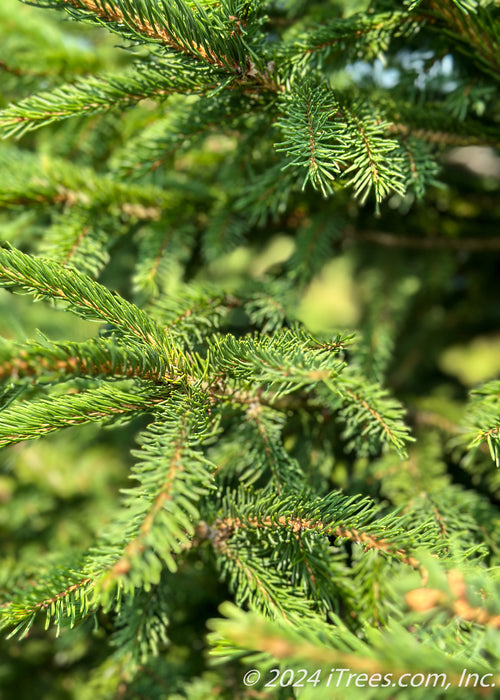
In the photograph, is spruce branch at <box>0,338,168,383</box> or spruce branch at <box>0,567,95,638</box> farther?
spruce branch at <box>0,567,95,638</box>

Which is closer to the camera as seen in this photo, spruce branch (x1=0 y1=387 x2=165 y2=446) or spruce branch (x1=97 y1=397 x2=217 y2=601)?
spruce branch (x1=97 y1=397 x2=217 y2=601)

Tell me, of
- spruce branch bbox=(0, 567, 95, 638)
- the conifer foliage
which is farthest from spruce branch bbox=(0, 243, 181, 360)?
spruce branch bbox=(0, 567, 95, 638)

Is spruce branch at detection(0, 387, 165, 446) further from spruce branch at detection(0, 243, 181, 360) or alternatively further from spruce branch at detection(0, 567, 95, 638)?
spruce branch at detection(0, 567, 95, 638)

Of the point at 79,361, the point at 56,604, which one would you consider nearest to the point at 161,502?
the point at 79,361

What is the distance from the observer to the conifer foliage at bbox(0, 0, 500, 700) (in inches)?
16.5

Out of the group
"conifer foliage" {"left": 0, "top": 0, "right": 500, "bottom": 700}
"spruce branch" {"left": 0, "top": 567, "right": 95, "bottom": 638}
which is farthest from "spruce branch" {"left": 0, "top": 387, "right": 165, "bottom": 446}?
"spruce branch" {"left": 0, "top": 567, "right": 95, "bottom": 638}

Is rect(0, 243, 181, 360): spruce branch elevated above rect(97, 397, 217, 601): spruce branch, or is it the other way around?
rect(0, 243, 181, 360): spruce branch

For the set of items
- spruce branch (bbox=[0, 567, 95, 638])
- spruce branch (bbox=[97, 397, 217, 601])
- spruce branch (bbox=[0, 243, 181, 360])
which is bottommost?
spruce branch (bbox=[0, 567, 95, 638])

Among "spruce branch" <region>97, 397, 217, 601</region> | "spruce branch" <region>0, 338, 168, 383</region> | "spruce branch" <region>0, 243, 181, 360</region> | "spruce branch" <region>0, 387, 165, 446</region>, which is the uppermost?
"spruce branch" <region>0, 243, 181, 360</region>

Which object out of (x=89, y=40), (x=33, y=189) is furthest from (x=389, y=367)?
(x=89, y=40)

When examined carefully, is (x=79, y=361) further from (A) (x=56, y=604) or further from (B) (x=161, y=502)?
(A) (x=56, y=604)

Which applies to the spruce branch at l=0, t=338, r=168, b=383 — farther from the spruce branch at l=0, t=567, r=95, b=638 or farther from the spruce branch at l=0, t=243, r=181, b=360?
the spruce branch at l=0, t=567, r=95, b=638

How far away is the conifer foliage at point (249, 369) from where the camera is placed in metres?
0.42

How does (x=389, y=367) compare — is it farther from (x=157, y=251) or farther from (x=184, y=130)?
(x=184, y=130)
